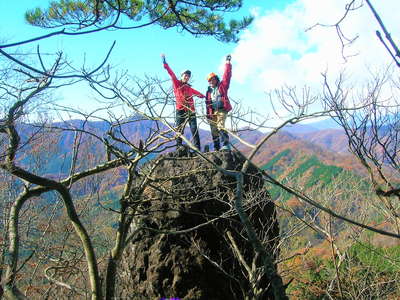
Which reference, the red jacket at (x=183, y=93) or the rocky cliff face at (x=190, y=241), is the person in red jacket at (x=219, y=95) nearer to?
the red jacket at (x=183, y=93)

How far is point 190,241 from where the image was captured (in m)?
5.61

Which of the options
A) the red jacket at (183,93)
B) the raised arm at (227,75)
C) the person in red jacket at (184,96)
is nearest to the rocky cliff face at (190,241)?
the person in red jacket at (184,96)

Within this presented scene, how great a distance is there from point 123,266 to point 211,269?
1.53 metres

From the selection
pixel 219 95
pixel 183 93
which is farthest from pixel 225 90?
pixel 183 93

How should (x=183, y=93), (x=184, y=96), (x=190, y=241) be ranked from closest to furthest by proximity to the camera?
(x=184, y=96)
(x=183, y=93)
(x=190, y=241)

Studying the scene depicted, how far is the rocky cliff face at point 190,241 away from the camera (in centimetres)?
541

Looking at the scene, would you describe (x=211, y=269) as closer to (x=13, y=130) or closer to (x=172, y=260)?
(x=172, y=260)

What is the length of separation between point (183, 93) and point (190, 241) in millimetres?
2289

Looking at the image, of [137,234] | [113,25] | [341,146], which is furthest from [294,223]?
[341,146]

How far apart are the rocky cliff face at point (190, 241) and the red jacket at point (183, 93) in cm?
79

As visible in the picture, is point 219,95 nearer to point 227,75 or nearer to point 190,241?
point 227,75

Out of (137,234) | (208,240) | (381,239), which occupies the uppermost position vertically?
(137,234)

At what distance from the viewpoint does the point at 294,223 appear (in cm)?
640

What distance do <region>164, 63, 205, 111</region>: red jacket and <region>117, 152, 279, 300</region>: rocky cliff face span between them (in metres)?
0.79
